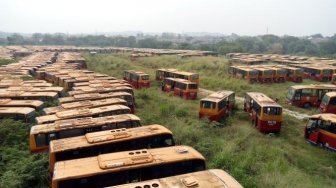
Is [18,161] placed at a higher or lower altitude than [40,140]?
lower

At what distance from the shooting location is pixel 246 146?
19.2 metres

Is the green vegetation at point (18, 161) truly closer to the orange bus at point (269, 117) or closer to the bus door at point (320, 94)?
the orange bus at point (269, 117)

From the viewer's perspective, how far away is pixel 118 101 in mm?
23219

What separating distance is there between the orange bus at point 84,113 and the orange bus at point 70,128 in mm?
1185

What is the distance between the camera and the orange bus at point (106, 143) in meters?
13.8

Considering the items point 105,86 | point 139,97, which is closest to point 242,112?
point 139,97

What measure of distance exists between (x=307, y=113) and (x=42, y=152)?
22.7m

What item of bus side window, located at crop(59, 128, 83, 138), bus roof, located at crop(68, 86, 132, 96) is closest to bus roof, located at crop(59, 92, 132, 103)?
bus roof, located at crop(68, 86, 132, 96)

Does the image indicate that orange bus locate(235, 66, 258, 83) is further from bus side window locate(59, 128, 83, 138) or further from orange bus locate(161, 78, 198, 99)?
bus side window locate(59, 128, 83, 138)

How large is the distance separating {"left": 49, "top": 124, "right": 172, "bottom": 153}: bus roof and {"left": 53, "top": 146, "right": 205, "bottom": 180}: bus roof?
1.90 m

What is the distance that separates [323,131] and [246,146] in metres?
5.66

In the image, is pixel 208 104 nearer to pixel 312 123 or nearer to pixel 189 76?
pixel 312 123

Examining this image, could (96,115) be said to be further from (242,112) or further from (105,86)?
(242,112)

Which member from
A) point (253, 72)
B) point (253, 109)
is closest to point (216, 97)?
point (253, 109)
